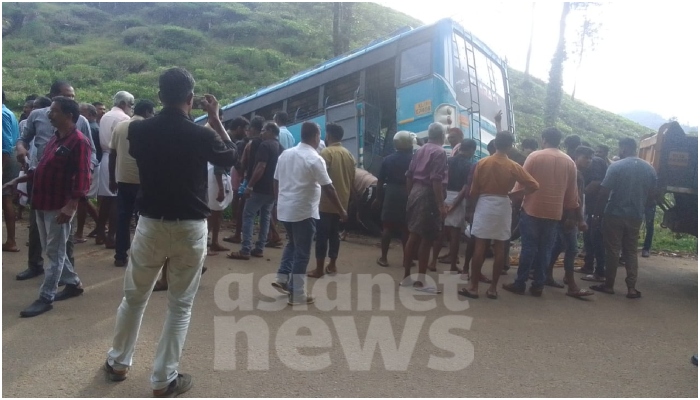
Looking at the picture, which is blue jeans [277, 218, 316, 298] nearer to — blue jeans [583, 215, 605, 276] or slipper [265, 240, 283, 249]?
slipper [265, 240, 283, 249]

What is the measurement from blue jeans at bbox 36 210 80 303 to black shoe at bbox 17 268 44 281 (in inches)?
42.2

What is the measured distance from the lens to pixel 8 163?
20.6 feet

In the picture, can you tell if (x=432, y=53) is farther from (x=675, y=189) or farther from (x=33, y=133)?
(x=33, y=133)

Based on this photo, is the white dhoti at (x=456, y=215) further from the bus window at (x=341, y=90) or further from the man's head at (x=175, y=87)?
the bus window at (x=341, y=90)

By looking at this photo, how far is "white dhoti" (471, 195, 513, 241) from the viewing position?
565 centimetres

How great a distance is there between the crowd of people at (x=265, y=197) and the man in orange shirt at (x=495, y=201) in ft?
0.04

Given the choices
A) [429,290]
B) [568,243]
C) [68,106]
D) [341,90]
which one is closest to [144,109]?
[68,106]

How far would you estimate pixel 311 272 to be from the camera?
612cm

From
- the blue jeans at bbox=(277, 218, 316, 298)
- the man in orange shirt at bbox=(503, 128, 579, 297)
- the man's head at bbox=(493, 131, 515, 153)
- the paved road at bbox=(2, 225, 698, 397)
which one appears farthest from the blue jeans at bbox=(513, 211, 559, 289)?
the blue jeans at bbox=(277, 218, 316, 298)

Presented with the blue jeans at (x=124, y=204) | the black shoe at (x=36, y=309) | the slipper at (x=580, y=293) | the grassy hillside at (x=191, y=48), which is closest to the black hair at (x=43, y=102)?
the blue jeans at (x=124, y=204)

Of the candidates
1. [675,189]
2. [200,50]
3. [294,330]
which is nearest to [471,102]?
[675,189]

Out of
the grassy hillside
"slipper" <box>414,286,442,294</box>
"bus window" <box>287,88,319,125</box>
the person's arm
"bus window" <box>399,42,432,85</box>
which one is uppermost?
the grassy hillside

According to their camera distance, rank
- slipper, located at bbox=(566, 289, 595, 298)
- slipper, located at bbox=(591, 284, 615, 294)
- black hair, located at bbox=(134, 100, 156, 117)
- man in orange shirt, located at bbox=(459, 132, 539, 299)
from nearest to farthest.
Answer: black hair, located at bbox=(134, 100, 156, 117) < man in orange shirt, located at bbox=(459, 132, 539, 299) < slipper, located at bbox=(566, 289, 595, 298) < slipper, located at bbox=(591, 284, 615, 294)

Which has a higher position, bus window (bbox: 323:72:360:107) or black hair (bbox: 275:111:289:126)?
bus window (bbox: 323:72:360:107)
